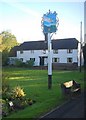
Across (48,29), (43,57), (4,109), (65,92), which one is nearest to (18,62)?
(43,57)

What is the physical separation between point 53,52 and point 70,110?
55.0 metres

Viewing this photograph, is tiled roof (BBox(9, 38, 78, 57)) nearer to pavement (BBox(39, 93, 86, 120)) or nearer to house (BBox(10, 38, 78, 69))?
house (BBox(10, 38, 78, 69))

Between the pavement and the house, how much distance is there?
47618 millimetres

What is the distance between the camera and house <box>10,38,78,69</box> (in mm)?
65625

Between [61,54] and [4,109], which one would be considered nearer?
[4,109]

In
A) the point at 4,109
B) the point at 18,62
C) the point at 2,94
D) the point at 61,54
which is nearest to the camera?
the point at 4,109

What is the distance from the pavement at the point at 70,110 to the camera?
464 inches

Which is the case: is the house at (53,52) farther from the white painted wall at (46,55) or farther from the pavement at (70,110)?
the pavement at (70,110)

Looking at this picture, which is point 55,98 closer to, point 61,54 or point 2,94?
point 2,94

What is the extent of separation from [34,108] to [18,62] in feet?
148

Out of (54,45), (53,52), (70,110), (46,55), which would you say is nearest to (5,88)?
(70,110)

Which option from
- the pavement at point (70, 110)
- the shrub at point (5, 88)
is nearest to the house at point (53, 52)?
the pavement at point (70, 110)

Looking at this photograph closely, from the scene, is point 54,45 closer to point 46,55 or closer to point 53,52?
point 53,52

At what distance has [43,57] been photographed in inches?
2707
